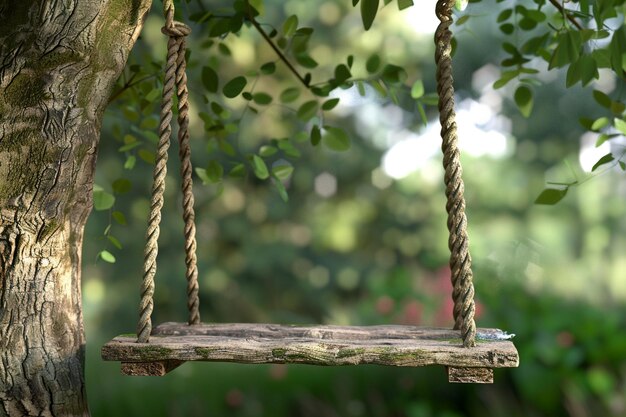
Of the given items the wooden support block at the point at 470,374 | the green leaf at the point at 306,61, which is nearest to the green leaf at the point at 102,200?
the green leaf at the point at 306,61

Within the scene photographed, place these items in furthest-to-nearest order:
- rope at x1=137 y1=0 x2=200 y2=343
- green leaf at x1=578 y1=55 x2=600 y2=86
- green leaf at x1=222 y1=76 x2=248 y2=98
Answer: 1. green leaf at x1=222 y1=76 x2=248 y2=98
2. green leaf at x1=578 y1=55 x2=600 y2=86
3. rope at x1=137 y1=0 x2=200 y2=343

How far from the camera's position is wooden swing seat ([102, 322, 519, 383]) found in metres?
1.31

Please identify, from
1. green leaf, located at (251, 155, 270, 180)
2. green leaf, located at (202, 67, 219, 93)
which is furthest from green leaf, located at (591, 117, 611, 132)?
green leaf, located at (202, 67, 219, 93)

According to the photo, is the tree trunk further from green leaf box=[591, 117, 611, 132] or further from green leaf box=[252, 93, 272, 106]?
green leaf box=[591, 117, 611, 132]

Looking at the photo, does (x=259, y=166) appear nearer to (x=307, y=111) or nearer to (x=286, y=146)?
(x=286, y=146)

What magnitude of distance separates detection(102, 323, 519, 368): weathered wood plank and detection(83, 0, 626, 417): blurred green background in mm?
2133

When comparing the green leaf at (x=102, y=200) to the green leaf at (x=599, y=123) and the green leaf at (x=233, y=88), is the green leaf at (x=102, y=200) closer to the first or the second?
the green leaf at (x=233, y=88)

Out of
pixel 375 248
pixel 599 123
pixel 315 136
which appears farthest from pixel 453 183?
pixel 375 248

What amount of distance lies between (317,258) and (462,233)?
3.50 m

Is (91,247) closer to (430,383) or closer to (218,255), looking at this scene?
(218,255)

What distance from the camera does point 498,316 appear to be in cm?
379

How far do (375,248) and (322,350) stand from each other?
12.8 feet

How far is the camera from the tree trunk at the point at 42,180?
1.35 m

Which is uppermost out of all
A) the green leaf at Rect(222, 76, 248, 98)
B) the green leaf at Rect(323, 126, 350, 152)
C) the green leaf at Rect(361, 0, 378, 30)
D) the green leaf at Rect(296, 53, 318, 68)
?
the green leaf at Rect(296, 53, 318, 68)
